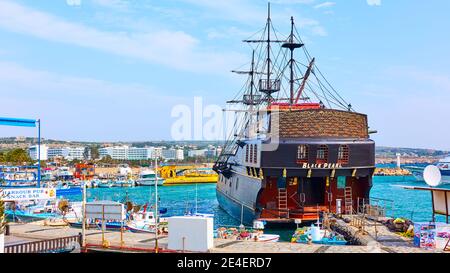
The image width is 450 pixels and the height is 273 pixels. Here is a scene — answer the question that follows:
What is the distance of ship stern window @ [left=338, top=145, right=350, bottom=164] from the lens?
35.4 m

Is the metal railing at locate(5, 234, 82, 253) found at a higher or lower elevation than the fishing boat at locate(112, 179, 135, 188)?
higher

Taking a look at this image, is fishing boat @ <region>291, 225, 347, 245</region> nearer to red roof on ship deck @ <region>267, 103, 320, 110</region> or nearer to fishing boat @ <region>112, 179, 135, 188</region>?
red roof on ship deck @ <region>267, 103, 320, 110</region>

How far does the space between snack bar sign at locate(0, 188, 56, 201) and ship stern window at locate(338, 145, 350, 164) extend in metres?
20.0

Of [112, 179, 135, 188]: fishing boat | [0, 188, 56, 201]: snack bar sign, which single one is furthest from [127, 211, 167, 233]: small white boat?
[112, 179, 135, 188]: fishing boat

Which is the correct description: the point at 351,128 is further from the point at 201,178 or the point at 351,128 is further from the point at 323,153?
the point at 201,178

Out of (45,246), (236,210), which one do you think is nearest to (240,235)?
(45,246)

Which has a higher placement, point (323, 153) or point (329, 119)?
point (329, 119)

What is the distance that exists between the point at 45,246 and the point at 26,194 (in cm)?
461

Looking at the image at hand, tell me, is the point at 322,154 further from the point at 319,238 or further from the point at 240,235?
the point at 240,235

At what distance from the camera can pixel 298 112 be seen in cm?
3500

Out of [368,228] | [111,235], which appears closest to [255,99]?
[368,228]

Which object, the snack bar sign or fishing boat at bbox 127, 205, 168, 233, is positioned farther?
fishing boat at bbox 127, 205, 168, 233
